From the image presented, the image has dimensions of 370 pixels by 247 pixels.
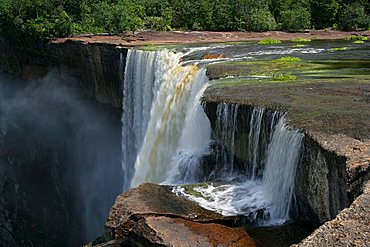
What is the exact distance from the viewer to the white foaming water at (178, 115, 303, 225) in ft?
31.3

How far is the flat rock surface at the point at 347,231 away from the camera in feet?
16.7

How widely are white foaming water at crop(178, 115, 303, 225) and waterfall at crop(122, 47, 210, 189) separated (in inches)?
113

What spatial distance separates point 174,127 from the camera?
16.5 metres

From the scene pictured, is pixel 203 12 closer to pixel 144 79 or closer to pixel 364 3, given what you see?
pixel 364 3

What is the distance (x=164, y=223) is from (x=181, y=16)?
34.9 m

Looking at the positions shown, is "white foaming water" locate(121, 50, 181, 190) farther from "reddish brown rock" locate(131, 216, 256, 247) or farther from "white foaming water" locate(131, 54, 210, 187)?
"reddish brown rock" locate(131, 216, 256, 247)

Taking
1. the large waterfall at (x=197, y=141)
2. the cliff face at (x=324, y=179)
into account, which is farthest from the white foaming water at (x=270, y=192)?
the cliff face at (x=324, y=179)

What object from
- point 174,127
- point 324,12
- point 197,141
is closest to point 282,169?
point 197,141

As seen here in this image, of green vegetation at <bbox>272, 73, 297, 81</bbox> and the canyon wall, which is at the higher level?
green vegetation at <bbox>272, 73, 297, 81</bbox>

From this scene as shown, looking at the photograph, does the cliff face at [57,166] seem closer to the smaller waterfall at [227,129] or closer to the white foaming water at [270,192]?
the smaller waterfall at [227,129]

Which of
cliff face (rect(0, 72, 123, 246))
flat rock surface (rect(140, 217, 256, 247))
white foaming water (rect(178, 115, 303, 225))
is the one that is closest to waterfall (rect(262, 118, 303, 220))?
white foaming water (rect(178, 115, 303, 225))

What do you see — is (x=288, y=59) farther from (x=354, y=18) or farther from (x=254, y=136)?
(x=354, y=18)

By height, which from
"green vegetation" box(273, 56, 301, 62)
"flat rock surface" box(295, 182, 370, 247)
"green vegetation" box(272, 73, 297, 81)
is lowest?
"flat rock surface" box(295, 182, 370, 247)

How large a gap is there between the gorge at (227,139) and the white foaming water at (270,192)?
19mm
